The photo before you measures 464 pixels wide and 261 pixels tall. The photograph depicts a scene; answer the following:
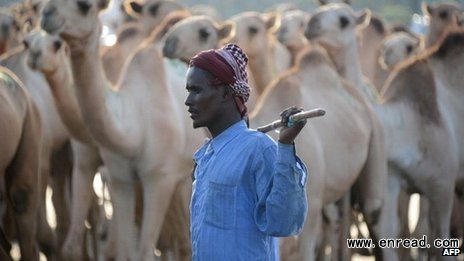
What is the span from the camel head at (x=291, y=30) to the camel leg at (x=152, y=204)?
3474mm

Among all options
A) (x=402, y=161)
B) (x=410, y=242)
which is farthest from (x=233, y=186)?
(x=410, y=242)

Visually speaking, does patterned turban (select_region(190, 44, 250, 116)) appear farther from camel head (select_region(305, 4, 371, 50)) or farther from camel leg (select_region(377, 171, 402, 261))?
camel head (select_region(305, 4, 371, 50))

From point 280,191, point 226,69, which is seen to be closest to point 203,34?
point 226,69

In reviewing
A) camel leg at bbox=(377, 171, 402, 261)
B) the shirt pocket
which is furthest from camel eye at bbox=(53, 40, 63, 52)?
the shirt pocket

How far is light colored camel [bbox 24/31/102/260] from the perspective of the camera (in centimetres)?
954

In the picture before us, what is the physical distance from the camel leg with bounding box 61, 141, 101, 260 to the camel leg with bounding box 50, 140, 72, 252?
0.85 m

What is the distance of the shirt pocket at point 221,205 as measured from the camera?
4.55 m

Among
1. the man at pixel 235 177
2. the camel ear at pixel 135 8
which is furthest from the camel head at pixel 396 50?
the man at pixel 235 177

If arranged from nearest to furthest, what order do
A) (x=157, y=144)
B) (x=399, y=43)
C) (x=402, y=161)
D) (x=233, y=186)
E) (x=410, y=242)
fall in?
(x=233, y=186) < (x=157, y=144) < (x=402, y=161) < (x=410, y=242) < (x=399, y=43)

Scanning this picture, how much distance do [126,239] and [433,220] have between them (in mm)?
2369

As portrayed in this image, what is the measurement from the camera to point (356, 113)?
9.89 m

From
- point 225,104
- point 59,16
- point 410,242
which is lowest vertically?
point 410,242

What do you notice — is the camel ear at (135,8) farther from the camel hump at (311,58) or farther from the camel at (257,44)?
the camel hump at (311,58)

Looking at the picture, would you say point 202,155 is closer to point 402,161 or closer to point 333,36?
point 402,161
